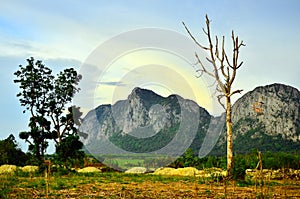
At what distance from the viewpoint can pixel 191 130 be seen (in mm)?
30578

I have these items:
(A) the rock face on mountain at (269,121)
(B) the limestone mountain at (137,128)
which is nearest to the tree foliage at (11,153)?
(B) the limestone mountain at (137,128)

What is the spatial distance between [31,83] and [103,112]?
672 centimetres

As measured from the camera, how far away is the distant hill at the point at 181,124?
27.5 metres

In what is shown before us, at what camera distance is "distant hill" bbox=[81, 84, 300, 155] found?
2745 cm

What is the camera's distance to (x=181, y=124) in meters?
31.7

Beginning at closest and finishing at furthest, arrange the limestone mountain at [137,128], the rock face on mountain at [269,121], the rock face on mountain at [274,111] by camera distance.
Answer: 1. the limestone mountain at [137,128]
2. the rock face on mountain at [269,121]
3. the rock face on mountain at [274,111]

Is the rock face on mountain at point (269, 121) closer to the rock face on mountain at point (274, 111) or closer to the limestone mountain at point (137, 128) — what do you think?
the rock face on mountain at point (274, 111)

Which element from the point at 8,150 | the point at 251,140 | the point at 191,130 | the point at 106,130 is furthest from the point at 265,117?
the point at 8,150

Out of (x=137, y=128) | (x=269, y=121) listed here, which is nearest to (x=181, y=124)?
(x=137, y=128)

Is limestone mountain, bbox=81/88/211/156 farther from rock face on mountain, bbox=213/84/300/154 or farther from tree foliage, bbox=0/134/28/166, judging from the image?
rock face on mountain, bbox=213/84/300/154

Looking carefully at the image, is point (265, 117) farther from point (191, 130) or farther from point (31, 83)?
point (31, 83)

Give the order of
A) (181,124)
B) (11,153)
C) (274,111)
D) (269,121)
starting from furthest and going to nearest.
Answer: (274,111) → (269,121) → (181,124) → (11,153)

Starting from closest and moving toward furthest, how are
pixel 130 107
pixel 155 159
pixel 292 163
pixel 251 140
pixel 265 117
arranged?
pixel 292 163, pixel 155 159, pixel 130 107, pixel 251 140, pixel 265 117

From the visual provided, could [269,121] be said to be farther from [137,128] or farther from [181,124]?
[137,128]
